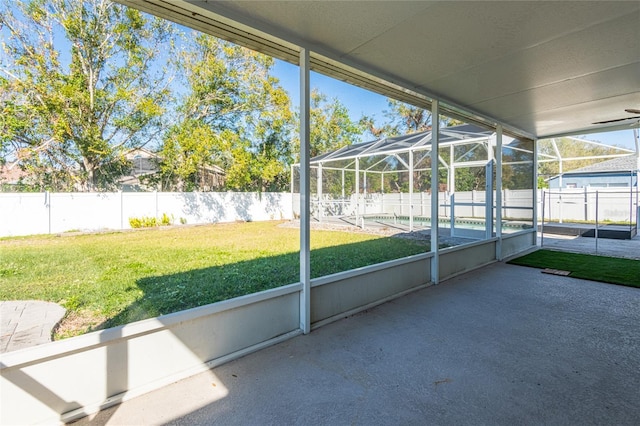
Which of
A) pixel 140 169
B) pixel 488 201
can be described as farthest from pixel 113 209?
pixel 488 201

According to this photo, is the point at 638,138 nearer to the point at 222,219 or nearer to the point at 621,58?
the point at 621,58

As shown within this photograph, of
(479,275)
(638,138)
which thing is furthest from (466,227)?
(638,138)

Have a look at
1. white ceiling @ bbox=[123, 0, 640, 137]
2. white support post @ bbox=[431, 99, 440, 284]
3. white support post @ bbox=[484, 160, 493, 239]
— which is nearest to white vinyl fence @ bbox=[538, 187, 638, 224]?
white support post @ bbox=[484, 160, 493, 239]

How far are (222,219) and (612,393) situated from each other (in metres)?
5.75

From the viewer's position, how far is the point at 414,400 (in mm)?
1751

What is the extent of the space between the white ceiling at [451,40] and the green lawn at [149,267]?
2.31 meters

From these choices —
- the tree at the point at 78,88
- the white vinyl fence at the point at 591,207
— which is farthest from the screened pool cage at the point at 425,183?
the white vinyl fence at the point at 591,207

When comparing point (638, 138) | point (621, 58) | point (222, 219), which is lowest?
point (222, 219)

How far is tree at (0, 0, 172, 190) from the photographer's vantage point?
259 centimetres

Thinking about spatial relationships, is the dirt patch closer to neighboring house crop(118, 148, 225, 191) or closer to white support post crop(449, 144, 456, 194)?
neighboring house crop(118, 148, 225, 191)

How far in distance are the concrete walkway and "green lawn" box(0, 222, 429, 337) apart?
0.10m

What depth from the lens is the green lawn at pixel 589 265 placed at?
427 centimetres

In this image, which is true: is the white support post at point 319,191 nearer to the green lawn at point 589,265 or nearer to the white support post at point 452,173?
the white support post at point 452,173

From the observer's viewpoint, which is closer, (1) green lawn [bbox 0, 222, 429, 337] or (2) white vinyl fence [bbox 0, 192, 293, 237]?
(2) white vinyl fence [bbox 0, 192, 293, 237]
